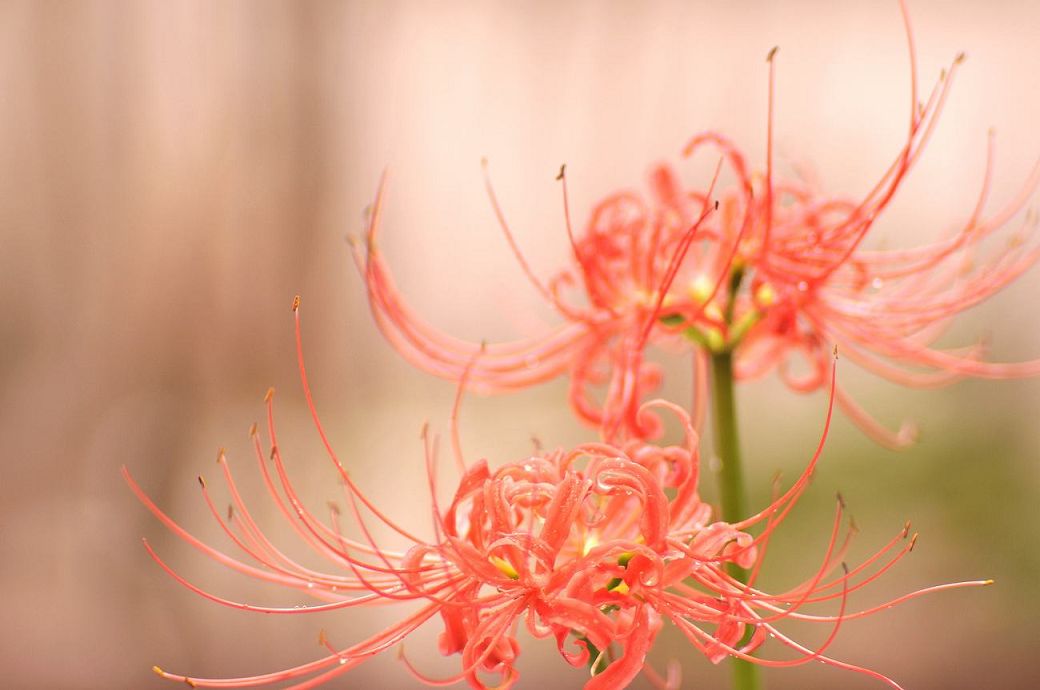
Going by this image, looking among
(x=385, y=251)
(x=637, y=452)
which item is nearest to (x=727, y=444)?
(x=637, y=452)

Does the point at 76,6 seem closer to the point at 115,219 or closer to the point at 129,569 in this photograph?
the point at 115,219

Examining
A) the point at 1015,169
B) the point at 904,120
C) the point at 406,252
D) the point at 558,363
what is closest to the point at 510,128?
the point at 406,252

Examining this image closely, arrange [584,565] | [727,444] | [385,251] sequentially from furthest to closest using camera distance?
[385,251] → [727,444] → [584,565]

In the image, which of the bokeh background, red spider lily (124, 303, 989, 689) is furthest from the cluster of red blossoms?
the bokeh background

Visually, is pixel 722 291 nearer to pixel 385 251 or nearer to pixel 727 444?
pixel 727 444

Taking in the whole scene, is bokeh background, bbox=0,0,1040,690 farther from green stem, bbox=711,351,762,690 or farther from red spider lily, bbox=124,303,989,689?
red spider lily, bbox=124,303,989,689

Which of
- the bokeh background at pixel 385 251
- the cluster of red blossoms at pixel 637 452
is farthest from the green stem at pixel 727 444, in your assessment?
the bokeh background at pixel 385 251
